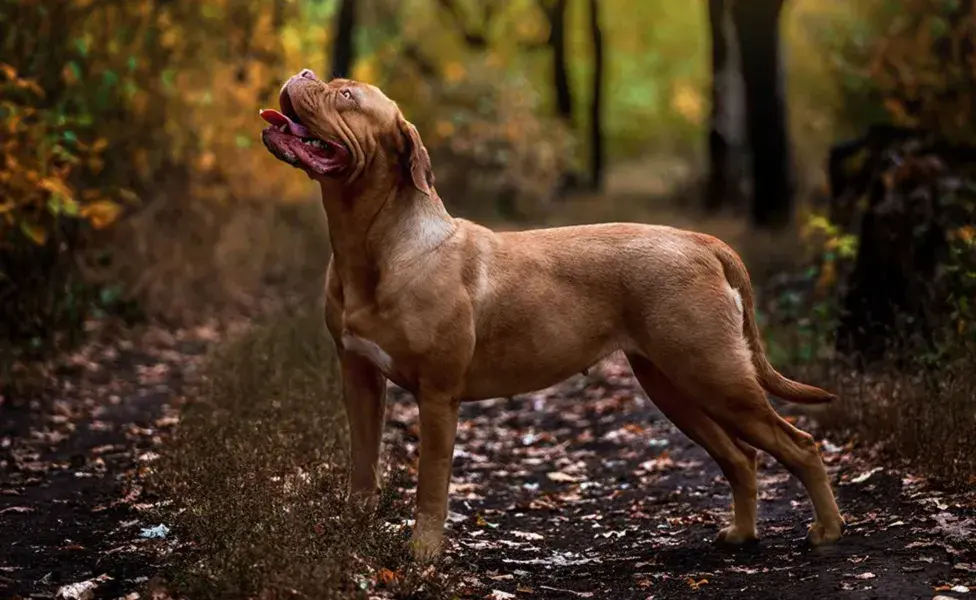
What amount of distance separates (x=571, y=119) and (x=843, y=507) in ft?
68.5

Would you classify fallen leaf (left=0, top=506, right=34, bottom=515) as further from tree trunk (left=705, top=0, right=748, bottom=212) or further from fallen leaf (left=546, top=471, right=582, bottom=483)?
tree trunk (left=705, top=0, right=748, bottom=212)

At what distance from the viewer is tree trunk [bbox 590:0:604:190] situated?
2642 centimetres

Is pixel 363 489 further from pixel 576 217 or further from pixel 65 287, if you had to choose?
pixel 576 217

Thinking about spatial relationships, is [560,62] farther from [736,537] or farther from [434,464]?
[434,464]

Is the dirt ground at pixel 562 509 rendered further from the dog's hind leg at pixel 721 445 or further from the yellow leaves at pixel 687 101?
the yellow leaves at pixel 687 101

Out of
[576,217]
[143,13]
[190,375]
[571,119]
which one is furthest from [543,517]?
[571,119]

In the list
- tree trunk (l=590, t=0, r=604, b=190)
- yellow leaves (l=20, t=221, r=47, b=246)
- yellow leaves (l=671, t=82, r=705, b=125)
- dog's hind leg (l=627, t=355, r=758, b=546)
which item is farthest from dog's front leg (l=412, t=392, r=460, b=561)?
yellow leaves (l=671, t=82, r=705, b=125)

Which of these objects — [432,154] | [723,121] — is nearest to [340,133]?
[432,154]

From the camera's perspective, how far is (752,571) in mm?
5469

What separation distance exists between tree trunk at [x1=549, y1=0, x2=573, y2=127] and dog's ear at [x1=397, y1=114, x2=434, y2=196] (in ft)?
68.9

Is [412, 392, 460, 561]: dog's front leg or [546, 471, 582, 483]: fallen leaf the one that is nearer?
[412, 392, 460, 561]: dog's front leg

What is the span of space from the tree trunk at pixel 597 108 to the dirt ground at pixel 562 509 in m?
16.9

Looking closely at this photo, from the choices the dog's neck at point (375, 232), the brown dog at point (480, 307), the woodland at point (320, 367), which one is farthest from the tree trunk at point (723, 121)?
the dog's neck at point (375, 232)

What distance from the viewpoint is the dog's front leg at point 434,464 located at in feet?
17.6
